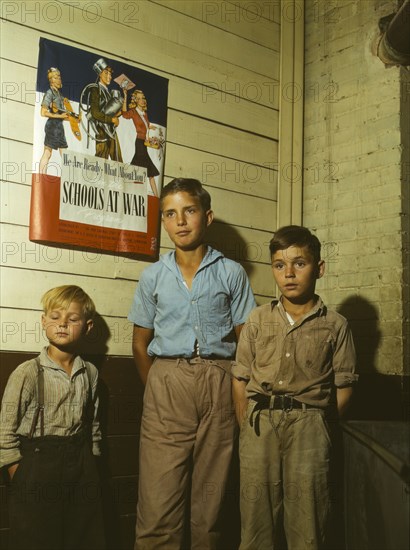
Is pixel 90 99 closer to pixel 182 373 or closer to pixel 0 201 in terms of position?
pixel 0 201

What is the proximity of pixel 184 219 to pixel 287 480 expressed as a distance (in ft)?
4.54

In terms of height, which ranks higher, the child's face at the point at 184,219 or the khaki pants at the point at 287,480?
the child's face at the point at 184,219

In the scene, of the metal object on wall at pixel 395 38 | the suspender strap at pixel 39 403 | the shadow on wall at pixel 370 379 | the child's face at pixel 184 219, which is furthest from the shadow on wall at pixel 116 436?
the metal object on wall at pixel 395 38

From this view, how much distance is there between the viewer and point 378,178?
403cm

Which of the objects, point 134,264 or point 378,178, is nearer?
point 134,264

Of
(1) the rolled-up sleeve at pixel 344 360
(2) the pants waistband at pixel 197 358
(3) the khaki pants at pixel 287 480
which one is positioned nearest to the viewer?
(3) the khaki pants at pixel 287 480

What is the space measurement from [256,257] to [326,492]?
1.67m

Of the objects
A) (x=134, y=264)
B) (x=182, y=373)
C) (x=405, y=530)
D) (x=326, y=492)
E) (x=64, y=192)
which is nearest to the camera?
(x=405, y=530)

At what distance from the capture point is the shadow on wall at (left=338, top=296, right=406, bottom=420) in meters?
3.74

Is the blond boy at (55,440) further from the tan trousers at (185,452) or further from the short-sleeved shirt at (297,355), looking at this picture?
the short-sleeved shirt at (297,355)

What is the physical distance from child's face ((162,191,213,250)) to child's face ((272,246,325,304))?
0.46 m

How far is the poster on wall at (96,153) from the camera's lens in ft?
11.4

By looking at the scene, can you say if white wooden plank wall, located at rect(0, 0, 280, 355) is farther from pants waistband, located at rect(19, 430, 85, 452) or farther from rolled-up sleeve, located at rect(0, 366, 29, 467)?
pants waistband, located at rect(19, 430, 85, 452)

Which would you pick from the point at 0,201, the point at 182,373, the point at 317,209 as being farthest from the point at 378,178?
the point at 0,201
